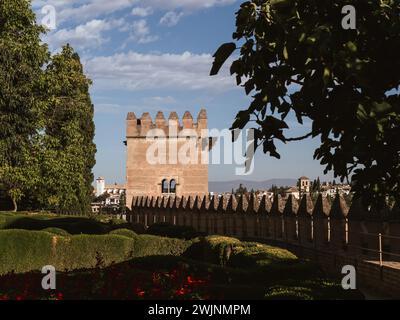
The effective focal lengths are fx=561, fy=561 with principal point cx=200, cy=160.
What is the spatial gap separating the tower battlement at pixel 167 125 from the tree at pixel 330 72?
161 ft

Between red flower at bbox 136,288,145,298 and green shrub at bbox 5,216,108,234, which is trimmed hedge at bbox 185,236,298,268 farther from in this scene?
green shrub at bbox 5,216,108,234

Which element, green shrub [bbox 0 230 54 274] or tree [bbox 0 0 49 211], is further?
tree [bbox 0 0 49 211]

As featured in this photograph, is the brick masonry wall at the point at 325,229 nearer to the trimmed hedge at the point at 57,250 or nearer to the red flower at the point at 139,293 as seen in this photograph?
the trimmed hedge at the point at 57,250

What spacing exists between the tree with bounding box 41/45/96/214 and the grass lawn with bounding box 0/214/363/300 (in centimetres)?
1036

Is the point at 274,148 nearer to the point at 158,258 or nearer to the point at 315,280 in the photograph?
the point at 315,280

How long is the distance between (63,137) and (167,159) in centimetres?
2455

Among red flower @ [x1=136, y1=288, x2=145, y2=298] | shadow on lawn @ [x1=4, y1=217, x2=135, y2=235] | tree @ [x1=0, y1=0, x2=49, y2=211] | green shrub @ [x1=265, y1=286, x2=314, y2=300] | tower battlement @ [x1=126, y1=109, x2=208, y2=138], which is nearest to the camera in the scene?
green shrub @ [x1=265, y1=286, x2=314, y2=300]

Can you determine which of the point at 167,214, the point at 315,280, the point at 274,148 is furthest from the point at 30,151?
the point at 274,148

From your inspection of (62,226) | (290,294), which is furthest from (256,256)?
(62,226)

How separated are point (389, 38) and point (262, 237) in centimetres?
2124

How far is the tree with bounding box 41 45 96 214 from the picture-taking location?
2933cm

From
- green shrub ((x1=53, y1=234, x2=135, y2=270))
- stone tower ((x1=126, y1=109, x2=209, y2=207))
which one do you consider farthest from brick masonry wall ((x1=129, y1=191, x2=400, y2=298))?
stone tower ((x1=126, y1=109, x2=209, y2=207))
